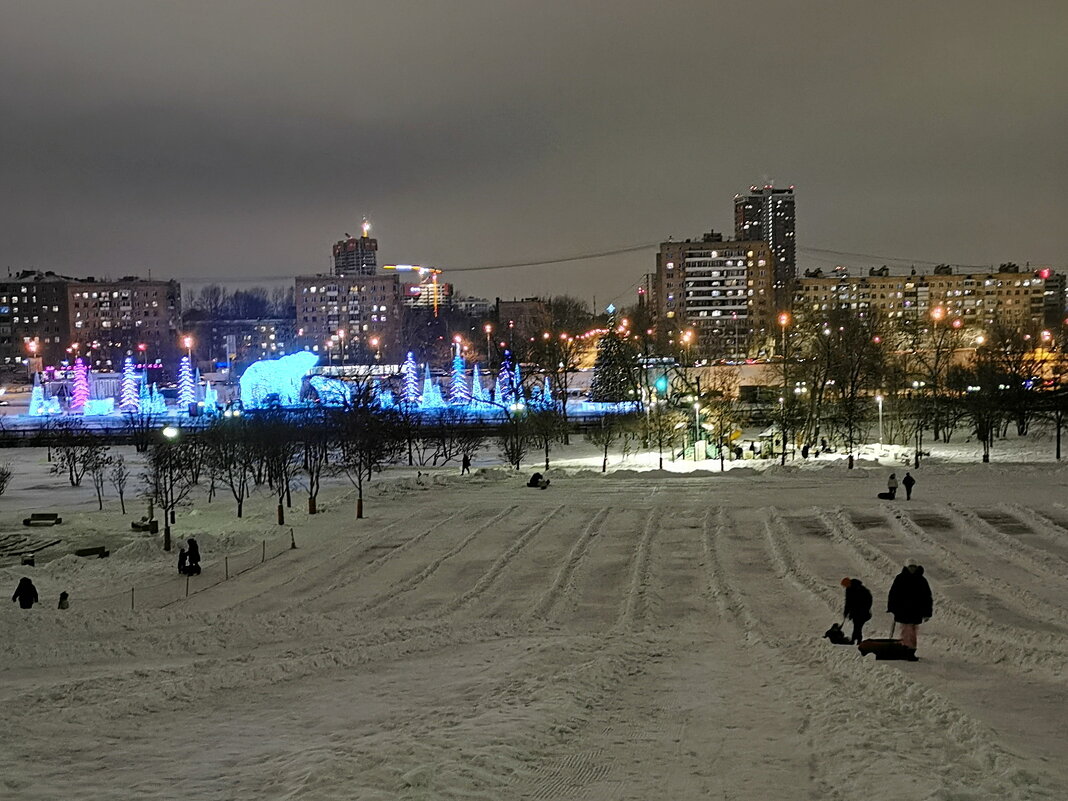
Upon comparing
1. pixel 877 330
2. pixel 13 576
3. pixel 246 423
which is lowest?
pixel 13 576

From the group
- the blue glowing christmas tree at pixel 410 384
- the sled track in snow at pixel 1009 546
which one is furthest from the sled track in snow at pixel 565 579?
the blue glowing christmas tree at pixel 410 384

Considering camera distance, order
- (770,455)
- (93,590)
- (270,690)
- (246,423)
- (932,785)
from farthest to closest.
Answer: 1. (770,455)
2. (246,423)
3. (93,590)
4. (270,690)
5. (932,785)

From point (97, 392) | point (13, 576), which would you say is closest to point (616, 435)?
point (13, 576)

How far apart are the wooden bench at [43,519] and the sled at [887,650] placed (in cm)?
3053

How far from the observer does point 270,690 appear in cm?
1213

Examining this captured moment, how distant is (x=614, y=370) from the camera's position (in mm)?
68000

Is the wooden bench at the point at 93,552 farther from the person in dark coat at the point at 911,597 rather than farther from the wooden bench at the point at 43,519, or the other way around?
the person in dark coat at the point at 911,597

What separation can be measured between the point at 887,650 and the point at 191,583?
52.5ft

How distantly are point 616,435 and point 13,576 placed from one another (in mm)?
35775

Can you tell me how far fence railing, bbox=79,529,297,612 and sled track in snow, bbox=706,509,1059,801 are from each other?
13.3 meters

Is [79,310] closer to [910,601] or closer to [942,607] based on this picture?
[942,607]

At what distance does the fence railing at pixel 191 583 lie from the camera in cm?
2020

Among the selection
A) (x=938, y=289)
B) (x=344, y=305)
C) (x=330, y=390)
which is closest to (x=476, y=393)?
(x=330, y=390)

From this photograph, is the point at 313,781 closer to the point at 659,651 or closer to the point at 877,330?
the point at 659,651
